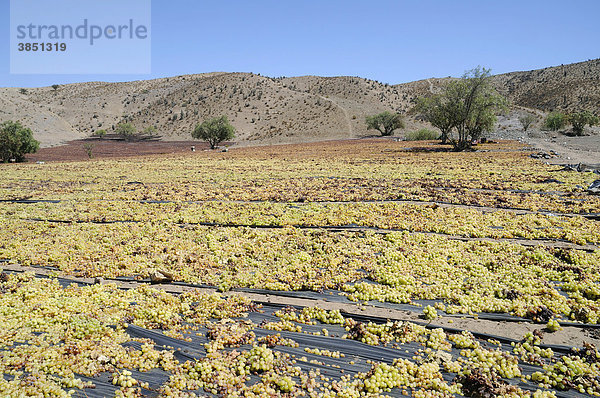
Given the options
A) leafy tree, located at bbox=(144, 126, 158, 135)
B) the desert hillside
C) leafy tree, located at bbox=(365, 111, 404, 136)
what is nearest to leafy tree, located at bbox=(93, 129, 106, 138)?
the desert hillside

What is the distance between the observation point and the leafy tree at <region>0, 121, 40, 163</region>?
109ft

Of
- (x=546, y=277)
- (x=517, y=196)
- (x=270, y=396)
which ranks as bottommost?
(x=270, y=396)

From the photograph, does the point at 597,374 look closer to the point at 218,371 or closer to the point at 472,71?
the point at 218,371

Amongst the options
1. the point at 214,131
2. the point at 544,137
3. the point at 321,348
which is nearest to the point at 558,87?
the point at 544,137

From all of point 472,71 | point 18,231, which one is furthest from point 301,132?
point 18,231

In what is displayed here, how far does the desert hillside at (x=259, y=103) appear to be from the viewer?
7200 centimetres

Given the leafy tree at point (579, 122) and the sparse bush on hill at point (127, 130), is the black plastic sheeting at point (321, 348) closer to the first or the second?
the leafy tree at point (579, 122)

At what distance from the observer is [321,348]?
531cm

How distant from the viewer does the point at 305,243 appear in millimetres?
9445

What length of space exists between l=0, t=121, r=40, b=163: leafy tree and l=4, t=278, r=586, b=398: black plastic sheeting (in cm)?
3645

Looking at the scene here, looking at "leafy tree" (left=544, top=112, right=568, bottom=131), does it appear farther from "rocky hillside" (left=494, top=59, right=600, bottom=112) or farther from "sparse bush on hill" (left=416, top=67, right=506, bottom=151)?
"sparse bush on hill" (left=416, top=67, right=506, bottom=151)

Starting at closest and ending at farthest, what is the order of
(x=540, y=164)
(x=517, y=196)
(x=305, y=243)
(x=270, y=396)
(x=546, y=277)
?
1. (x=270, y=396)
2. (x=546, y=277)
3. (x=305, y=243)
4. (x=517, y=196)
5. (x=540, y=164)

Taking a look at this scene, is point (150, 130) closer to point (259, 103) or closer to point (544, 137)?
point (259, 103)

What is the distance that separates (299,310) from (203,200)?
9798 millimetres
